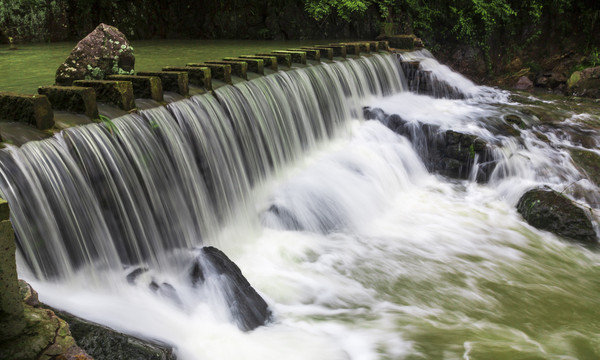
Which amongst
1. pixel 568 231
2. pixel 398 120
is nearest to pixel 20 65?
pixel 398 120

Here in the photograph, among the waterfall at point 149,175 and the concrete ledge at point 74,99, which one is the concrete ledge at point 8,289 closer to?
the waterfall at point 149,175

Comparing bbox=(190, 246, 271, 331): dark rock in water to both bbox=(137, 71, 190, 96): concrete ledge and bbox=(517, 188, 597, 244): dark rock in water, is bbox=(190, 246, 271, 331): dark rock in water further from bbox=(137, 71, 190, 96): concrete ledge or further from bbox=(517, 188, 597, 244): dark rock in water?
bbox=(517, 188, 597, 244): dark rock in water

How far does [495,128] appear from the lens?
1016 cm

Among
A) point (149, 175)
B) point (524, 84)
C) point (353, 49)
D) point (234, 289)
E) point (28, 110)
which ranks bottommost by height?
point (234, 289)

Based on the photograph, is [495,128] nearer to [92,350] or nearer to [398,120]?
[398,120]

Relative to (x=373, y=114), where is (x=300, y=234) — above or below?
below

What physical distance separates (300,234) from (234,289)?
2.11 meters

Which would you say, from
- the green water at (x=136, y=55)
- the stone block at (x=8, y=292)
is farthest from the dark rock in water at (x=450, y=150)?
the stone block at (x=8, y=292)

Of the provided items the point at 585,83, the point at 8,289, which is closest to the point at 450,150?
the point at 585,83

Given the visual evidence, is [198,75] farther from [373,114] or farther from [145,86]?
[373,114]

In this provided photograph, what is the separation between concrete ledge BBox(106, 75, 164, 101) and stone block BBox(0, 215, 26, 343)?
3.78m

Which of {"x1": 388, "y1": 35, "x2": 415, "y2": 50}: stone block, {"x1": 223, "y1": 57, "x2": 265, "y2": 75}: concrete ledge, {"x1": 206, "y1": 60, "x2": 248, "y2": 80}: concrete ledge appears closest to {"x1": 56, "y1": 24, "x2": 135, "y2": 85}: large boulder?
{"x1": 206, "y1": 60, "x2": 248, "y2": 80}: concrete ledge

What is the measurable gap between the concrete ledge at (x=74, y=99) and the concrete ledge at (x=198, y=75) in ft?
6.21

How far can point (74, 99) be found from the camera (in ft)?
16.1
